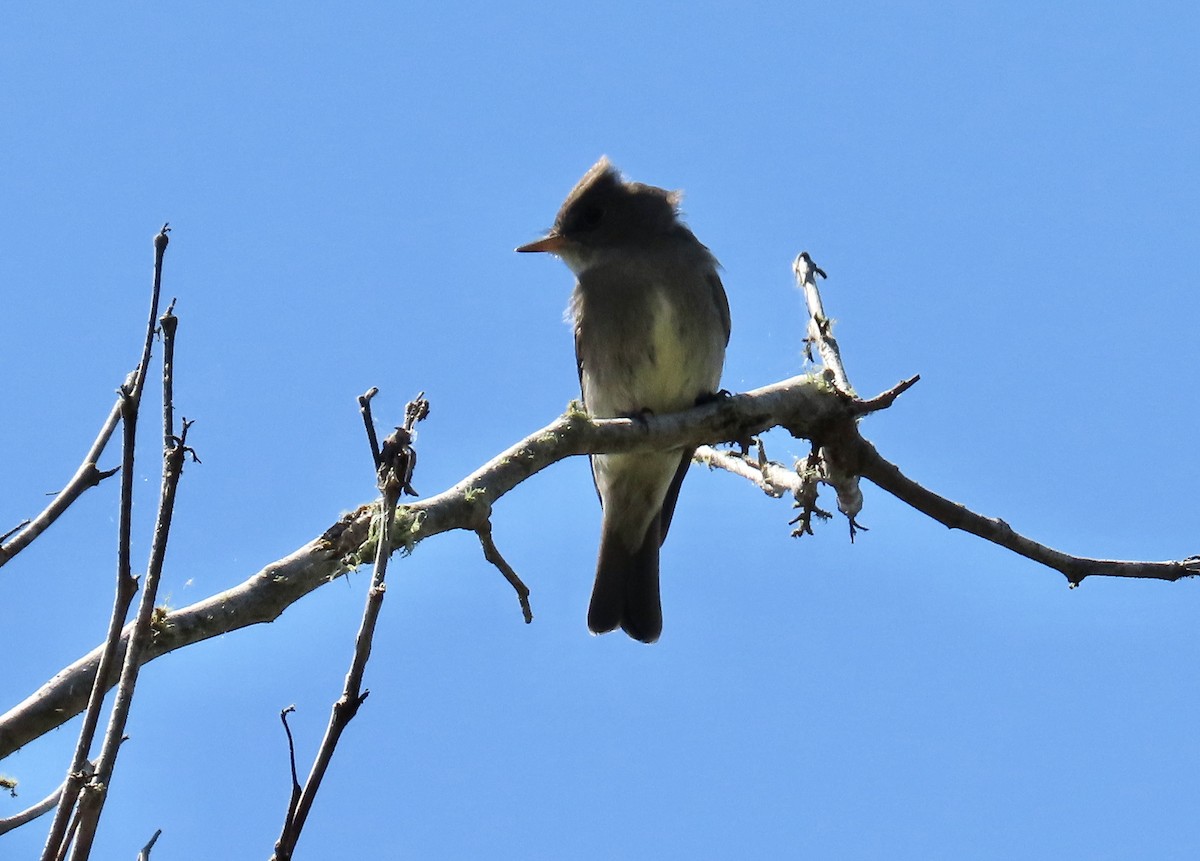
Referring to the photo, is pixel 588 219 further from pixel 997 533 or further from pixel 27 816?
pixel 27 816

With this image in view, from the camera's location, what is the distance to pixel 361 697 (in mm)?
1641

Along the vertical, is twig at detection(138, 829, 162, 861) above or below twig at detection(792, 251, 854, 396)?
below

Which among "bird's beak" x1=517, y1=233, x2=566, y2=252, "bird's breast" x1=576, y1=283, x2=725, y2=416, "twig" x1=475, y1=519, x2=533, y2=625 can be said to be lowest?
"twig" x1=475, y1=519, x2=533, y2=625

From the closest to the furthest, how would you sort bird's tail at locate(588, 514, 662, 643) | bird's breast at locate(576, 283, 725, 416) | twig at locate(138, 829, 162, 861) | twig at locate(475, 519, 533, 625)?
twig at locate(138, 829, 162, 861) → twig at locate(475, 519, 533, 625) → bird's breast at locate(576, 283, 725, 416) → bird's tail at locate(588, 514, 662, 643)

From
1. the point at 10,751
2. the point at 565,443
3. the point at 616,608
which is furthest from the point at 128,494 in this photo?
the point at 616,608

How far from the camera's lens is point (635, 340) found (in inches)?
255

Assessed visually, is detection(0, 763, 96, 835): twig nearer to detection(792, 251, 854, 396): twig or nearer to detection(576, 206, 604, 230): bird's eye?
detection(792, 251, 854, 396): twig

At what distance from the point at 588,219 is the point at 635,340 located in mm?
888

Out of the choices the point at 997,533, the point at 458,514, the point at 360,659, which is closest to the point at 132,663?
the point at 360,659

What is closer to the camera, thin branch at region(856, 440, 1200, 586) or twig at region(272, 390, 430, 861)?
twig at region(272, 390, 430, 861)

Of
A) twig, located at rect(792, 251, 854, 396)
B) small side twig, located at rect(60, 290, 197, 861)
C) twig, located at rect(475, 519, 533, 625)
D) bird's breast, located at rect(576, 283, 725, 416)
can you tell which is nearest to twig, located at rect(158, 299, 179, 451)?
small side twig, located at rect(60, 290, 197, 861)

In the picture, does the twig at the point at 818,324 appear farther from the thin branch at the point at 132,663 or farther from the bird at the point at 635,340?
the thin branch at the point at 132,663

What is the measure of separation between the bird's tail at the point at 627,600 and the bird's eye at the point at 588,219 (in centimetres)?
168

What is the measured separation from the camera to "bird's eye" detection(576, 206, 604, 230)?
7039 millimetres
